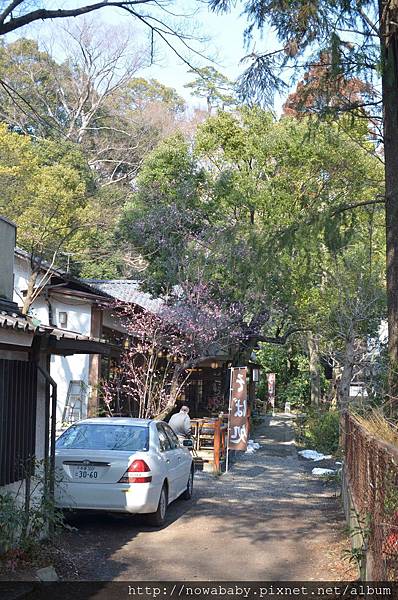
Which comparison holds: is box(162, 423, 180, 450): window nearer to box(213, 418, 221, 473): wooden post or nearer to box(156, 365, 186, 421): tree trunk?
box(213, 418, 221, 473): wooden post

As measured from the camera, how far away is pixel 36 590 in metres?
7.17

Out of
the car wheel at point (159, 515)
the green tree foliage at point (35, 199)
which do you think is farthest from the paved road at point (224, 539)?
the green tree foliage at point (35, 199)

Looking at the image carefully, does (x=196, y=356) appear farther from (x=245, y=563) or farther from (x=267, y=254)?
Answer: (x=245, y=563)

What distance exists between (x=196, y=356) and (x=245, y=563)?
13403 mm

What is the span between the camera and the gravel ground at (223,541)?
828 centimetres

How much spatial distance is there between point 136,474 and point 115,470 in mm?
288

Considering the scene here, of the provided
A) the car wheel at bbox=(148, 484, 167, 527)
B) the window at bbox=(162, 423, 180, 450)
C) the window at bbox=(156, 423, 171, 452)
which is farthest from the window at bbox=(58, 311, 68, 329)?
the car wheel at bbox=(148, 484, 167, 527)

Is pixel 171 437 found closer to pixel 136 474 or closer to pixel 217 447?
pixel 136 474

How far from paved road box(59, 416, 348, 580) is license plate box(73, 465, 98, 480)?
0.73m

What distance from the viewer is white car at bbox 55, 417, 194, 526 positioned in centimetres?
1007

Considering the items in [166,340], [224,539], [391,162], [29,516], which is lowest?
[224,539]

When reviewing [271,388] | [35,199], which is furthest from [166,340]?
[271,388]

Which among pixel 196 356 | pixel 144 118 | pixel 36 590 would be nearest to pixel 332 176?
pixel 196 356

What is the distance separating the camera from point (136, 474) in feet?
33.1
